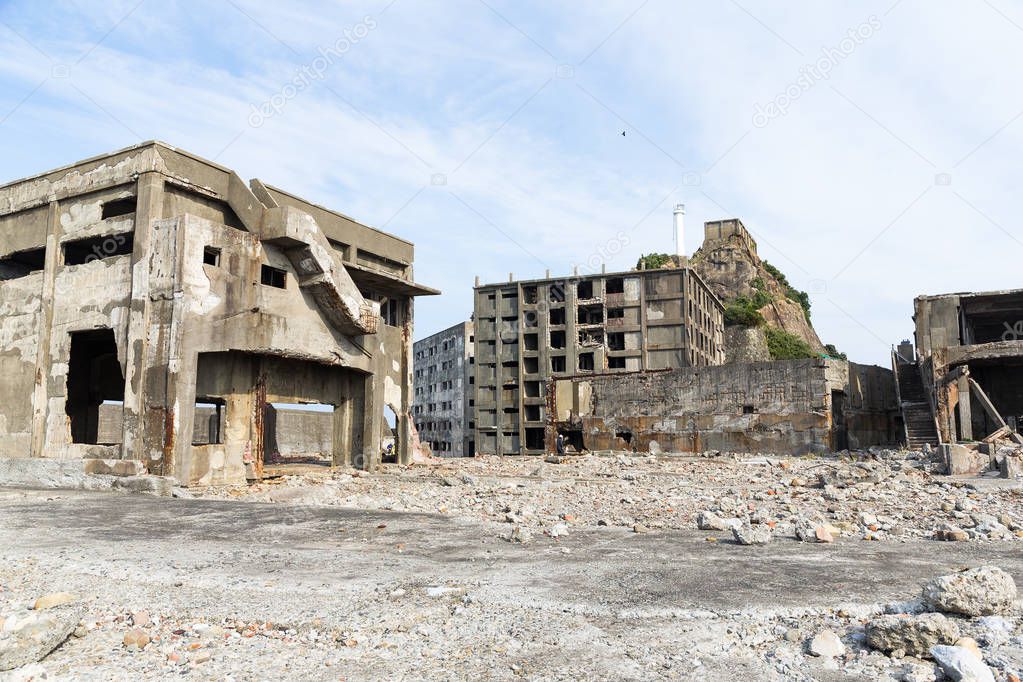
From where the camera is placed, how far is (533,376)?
58.6m

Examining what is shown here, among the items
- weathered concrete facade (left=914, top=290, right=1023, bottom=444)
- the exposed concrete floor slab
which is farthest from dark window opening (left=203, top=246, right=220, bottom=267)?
weathered concrete facade (left=914, top=290, right=1023, bottom=444)

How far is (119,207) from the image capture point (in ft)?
61.6

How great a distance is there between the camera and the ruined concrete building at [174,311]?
1661 cm

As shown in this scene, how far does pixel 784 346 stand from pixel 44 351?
199 ft

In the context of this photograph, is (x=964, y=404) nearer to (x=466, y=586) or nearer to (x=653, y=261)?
(x=466, y=586)

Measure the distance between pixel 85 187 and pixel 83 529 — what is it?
40.2ft

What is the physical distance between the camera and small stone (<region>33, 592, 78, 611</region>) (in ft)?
18.2

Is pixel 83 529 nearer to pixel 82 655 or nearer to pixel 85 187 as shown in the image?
pixel 82 655

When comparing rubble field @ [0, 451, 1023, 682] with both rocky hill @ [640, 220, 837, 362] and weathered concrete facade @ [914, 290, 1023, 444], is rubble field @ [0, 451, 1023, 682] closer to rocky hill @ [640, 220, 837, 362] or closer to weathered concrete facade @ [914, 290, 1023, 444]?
weathered concrete facade @ [914, 290, 1023, 444]

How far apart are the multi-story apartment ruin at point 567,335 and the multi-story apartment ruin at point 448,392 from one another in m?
4.79

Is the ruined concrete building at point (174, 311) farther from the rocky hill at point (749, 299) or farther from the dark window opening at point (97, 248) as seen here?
the rocky hill at point (749, 299)

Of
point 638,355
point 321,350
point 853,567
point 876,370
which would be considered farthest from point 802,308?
point 853,567

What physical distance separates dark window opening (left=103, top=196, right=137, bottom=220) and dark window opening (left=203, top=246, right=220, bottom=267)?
2.32 meters

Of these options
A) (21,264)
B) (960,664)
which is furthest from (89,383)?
(960,664)
